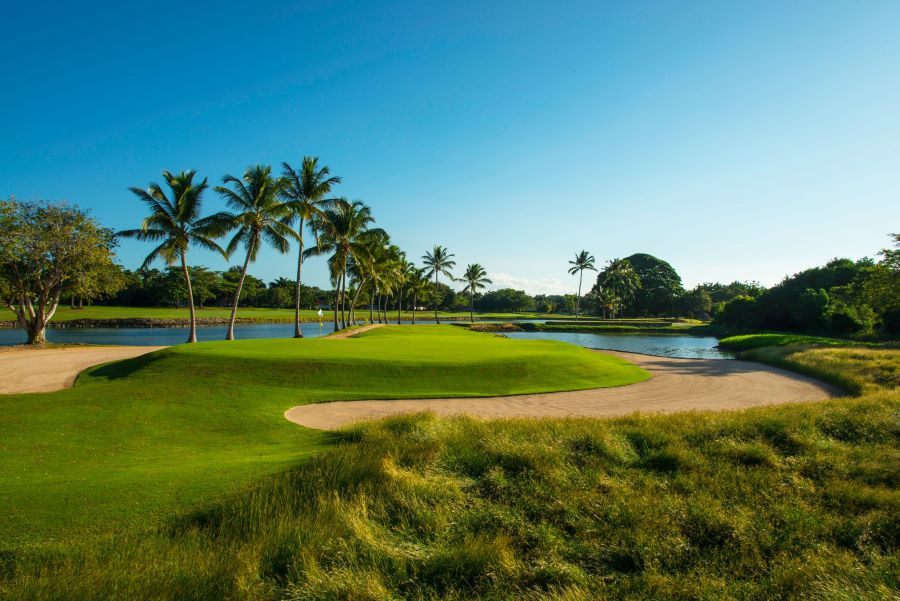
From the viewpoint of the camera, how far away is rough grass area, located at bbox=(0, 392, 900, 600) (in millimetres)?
3963

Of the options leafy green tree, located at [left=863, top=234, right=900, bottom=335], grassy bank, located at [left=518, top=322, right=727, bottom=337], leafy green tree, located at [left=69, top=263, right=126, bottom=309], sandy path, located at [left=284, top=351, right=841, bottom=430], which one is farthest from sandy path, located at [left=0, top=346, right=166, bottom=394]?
grassy bank, located at [left=518, top=322, right=727, bottom=337]

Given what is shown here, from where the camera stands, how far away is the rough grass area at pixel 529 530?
3.96m

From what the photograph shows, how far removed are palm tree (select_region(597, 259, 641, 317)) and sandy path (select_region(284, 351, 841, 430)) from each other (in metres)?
82.5

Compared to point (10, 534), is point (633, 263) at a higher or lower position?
higher

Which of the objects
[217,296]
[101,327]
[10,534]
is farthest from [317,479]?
[217,296]

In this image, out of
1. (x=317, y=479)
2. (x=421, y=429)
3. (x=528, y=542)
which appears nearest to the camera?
(x=528, y=542)

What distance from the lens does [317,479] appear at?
6379 millimetres

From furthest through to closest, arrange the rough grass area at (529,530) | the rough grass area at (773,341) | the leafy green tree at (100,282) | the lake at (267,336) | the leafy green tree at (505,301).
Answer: the leafy green tree at (505,301) < the lake at (267,336) < the rough grass area at (773,341) < the leafy green tree at (100,282) < the rough grass area at (529,530)

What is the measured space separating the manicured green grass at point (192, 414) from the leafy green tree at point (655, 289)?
347ft

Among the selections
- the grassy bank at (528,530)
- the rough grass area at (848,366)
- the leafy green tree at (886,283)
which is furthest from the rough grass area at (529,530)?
the leafy green tree at (886,283)

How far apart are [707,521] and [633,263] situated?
134946 millimetres

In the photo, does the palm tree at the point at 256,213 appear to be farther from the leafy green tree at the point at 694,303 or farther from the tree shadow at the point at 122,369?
the leafy green tree at the point at 694,303

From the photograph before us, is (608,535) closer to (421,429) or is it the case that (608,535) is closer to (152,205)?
(421,429)

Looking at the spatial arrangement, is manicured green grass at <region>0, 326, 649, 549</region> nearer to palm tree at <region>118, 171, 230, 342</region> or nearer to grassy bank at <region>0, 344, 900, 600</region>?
grassy bank at <region>0, 344, 900, 600</region>
